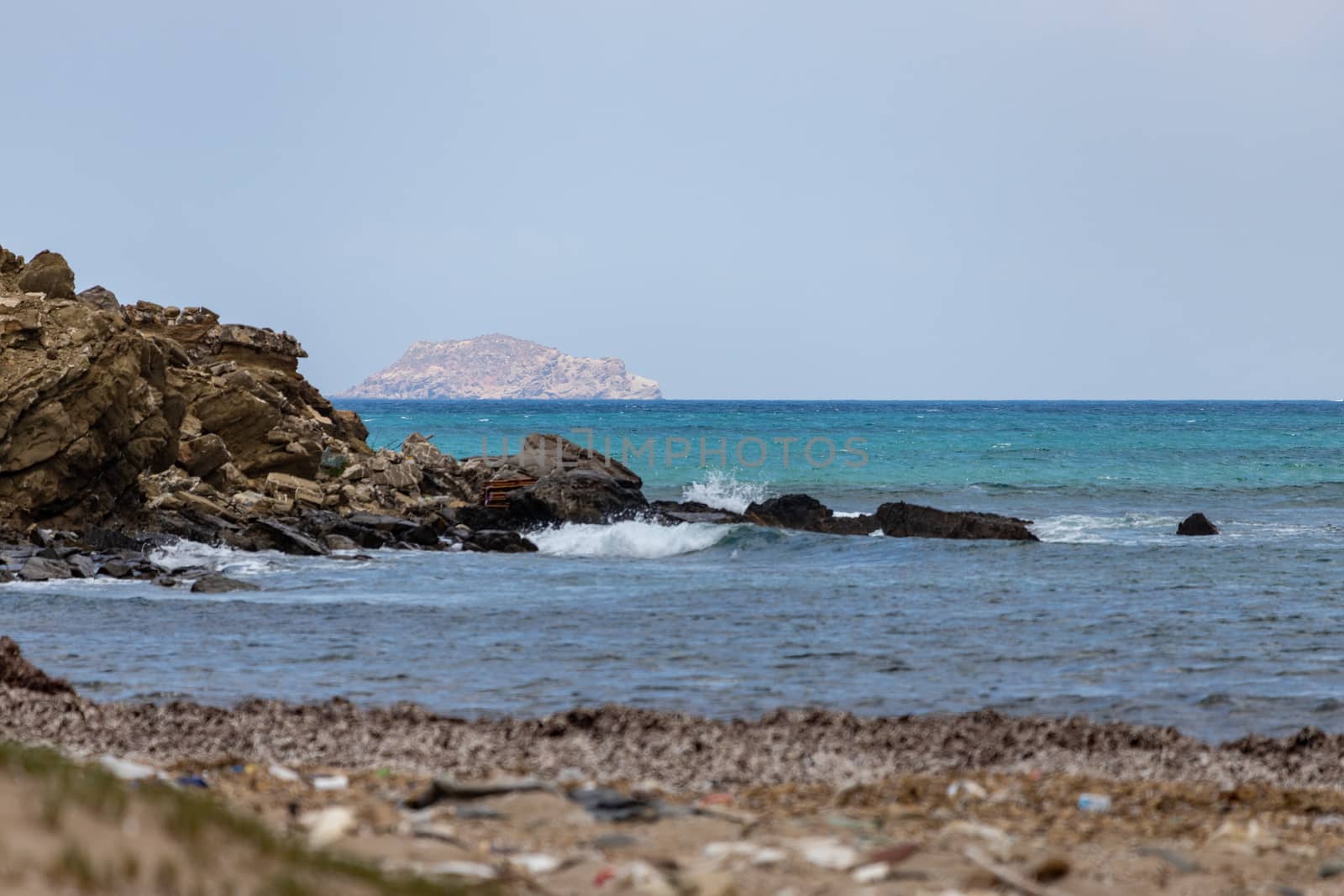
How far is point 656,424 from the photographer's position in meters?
122

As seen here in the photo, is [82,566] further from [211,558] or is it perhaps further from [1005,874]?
[1005,874]

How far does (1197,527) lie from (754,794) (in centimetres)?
2673

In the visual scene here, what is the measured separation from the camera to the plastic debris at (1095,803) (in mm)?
8406

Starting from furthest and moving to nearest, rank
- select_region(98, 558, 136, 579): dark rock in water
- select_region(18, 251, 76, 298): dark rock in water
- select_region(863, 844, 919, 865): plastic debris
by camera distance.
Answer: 1. select_region(18, 251, 76, 298): dark rock in water
2. select_region(98, 558, 136, 579): dark rock in water
3. select_region(863, 844, 919, 865): plastic debris

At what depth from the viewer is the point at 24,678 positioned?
1228 centimetres

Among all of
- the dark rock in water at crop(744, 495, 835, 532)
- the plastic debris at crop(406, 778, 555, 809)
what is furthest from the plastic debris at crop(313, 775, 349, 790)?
the dark rock in water at crop(744, 495, 835, 532)

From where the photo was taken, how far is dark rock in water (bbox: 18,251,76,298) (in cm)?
2964

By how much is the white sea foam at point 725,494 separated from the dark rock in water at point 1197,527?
48.2ft

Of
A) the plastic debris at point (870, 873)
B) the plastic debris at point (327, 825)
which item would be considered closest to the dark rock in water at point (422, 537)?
the plastic debris at point (327, 825)

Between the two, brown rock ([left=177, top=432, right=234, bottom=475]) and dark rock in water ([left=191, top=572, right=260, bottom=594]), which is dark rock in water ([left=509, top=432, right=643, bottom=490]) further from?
dark rock in water ([left=191, top=572, right=260, bottom=594])

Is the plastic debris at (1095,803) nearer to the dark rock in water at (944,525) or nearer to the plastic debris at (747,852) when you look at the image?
the plastic debris at (747,852)

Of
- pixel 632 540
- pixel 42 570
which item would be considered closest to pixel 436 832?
pixel 42 570

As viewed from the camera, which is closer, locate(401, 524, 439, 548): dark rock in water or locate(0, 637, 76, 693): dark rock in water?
locate(0, 637, 76, 693): dark rock in water

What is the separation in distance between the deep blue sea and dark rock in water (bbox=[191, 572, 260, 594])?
405mm
